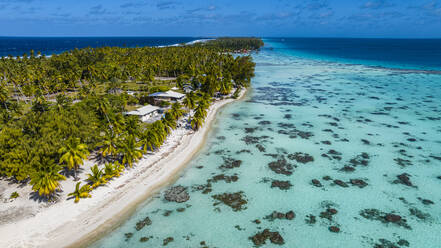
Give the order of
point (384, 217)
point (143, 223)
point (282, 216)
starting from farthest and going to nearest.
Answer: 1. point (282, 216)
2. point (384, 217)
3. point (143, 223)

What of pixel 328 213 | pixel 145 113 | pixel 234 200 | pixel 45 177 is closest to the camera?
pixel 45 177

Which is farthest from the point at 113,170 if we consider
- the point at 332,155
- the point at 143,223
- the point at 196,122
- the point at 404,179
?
the point at 404,179

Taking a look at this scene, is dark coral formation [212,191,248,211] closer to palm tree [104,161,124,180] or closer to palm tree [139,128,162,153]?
palm tree [139,128,162,153]

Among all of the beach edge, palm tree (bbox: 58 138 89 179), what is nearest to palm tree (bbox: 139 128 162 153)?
the beach edge

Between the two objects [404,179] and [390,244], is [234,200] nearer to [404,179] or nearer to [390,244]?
[390,244]

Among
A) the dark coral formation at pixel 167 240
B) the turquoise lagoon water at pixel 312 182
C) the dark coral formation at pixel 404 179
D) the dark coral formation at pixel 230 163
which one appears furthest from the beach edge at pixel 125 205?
the dark coral formation at pixel 404 179

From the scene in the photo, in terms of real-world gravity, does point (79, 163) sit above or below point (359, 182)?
above

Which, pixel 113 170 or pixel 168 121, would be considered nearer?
pixel 113 170
